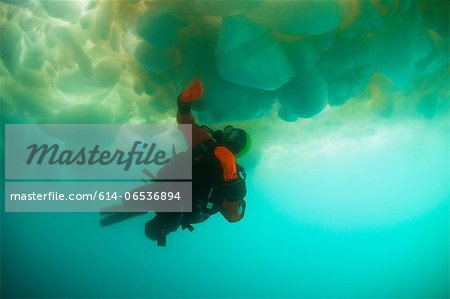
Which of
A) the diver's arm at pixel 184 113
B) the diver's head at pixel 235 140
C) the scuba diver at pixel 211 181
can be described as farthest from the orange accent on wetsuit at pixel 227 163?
the diver's arm at pixel 184 113

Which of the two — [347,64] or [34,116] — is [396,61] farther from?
[34,116]

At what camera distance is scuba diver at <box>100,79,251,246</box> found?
3.04m

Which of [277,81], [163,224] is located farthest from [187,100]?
[163,224]

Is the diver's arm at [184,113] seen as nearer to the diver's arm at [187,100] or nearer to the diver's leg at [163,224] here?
the diver's arm at [187,100]

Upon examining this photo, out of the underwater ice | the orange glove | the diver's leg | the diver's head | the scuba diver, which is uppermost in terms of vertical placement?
the underwater ice

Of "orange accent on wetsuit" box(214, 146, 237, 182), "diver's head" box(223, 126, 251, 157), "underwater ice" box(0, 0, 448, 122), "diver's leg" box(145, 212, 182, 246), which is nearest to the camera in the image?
"orange accent on wetsuit" box(214, 146, 237, 182)

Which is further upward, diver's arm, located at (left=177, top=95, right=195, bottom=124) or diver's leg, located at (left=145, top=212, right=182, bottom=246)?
diver's arm, located at (left=177, top=95, right=195, bottom=124)

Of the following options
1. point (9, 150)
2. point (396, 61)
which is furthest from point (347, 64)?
point (9, 150)

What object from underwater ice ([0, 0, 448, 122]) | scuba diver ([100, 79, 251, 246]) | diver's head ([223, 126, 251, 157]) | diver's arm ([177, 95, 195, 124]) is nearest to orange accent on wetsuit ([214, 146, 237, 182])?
scuba diver ([100, 79, 251, 246])

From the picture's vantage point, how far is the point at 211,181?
3.28 m

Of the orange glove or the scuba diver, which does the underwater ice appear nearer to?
the orange glove

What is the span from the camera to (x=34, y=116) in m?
5.41

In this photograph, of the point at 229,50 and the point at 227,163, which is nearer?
the point at 227,163

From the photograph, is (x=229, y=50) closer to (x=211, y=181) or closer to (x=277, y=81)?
(x=277, y=81)
